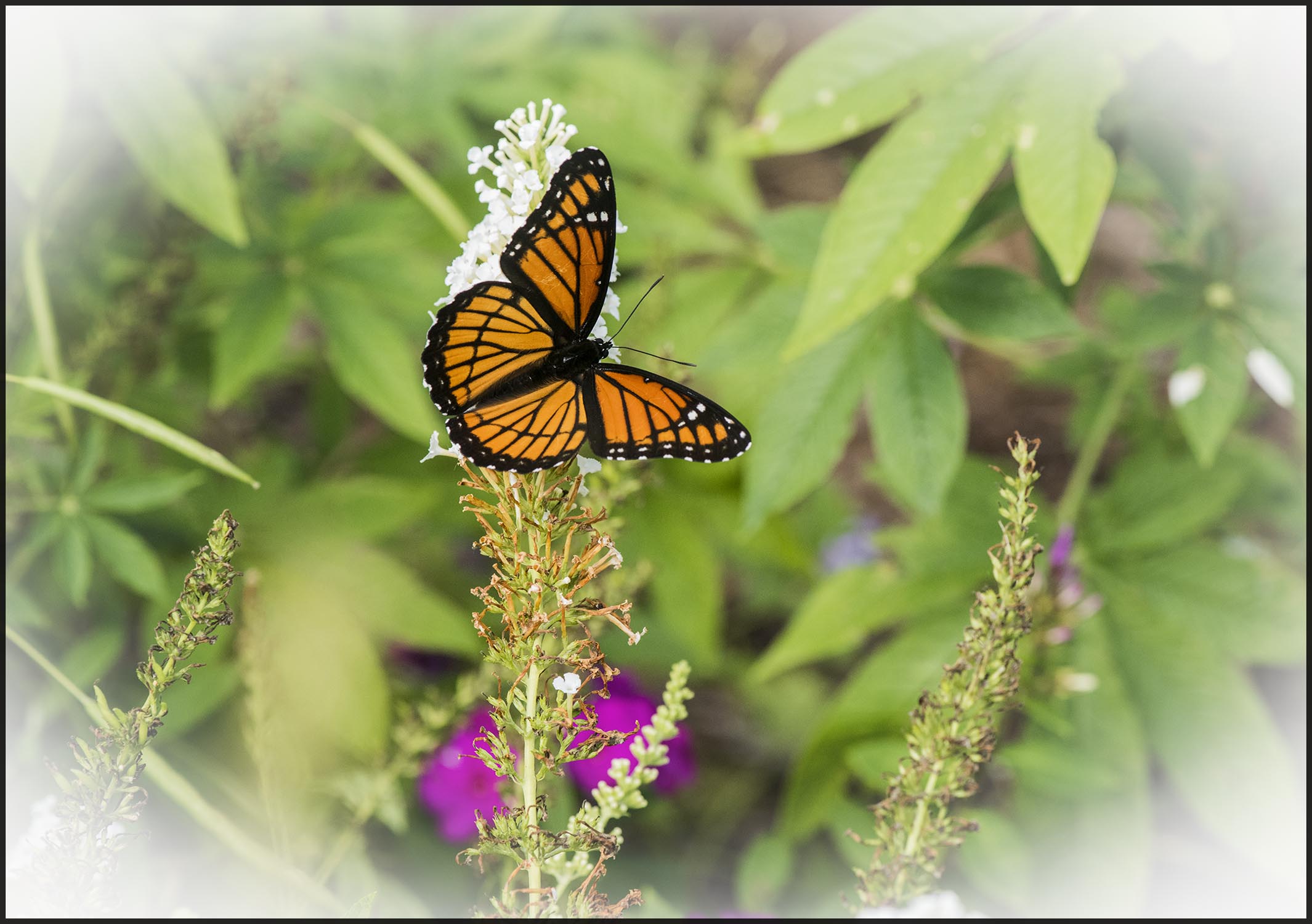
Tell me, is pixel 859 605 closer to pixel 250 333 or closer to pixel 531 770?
pixel 531 770

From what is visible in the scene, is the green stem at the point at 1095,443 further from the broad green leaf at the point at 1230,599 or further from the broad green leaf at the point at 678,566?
the broad green leaf at the point at 678,566

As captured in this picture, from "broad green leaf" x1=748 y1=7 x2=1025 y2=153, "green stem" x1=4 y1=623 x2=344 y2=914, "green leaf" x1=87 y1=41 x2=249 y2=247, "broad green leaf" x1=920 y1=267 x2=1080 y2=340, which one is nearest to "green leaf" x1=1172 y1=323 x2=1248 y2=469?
"broad green leaf" x1=920 y1=267 x2=1080 y2=340

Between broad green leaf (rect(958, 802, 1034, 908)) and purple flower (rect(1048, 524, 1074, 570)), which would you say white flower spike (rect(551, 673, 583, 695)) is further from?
purple flower (rect(1048, 524, 1074, 570))

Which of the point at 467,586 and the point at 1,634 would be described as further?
the point at 467,586

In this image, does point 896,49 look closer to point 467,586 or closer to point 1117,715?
point 1117,715

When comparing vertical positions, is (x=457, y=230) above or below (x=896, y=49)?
below


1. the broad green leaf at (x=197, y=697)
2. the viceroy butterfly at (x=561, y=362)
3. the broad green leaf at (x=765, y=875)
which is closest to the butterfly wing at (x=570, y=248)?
the viceroy butterfly at (x=561, y=362)


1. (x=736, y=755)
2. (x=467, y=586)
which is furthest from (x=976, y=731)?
(x=736, y=755)
